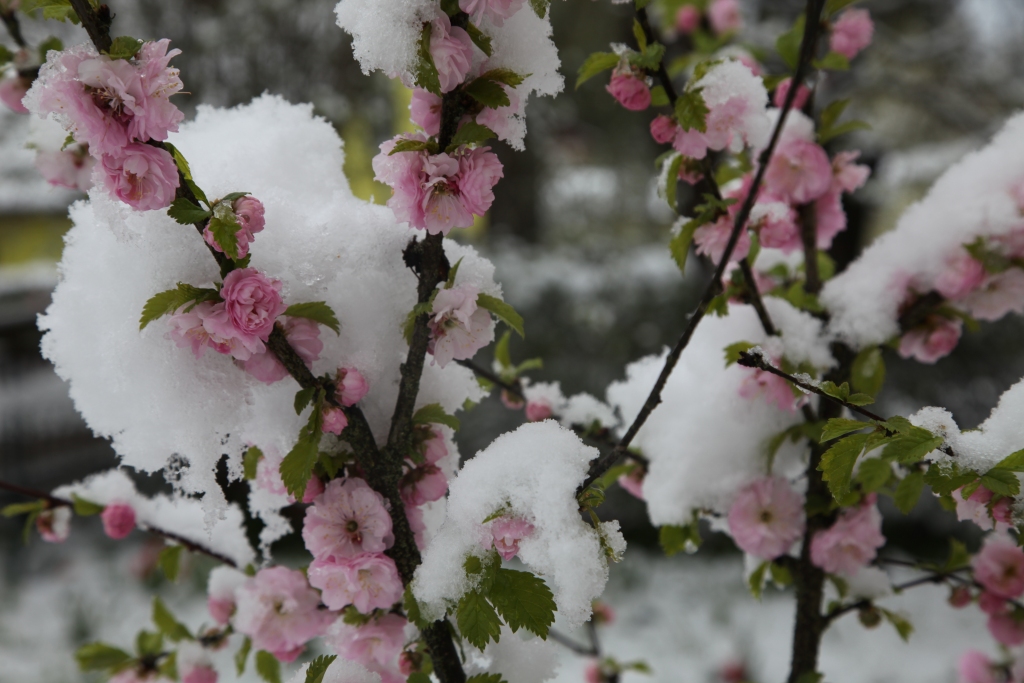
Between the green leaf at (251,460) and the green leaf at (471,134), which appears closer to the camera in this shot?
the green leaf at (471,134)

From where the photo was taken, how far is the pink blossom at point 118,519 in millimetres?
905

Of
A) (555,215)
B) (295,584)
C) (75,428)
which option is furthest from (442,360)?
(555,215)

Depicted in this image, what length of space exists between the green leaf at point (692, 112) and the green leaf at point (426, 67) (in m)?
0.31

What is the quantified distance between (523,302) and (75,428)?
271cm

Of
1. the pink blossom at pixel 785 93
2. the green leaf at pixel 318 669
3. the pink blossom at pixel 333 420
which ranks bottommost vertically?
the green leaf at pixel 318 669

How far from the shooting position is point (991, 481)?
1.64 feet

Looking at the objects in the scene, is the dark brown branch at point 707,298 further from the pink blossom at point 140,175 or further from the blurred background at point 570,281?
the blurred background at point 570,281

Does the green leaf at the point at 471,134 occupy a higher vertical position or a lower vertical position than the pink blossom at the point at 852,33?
lower

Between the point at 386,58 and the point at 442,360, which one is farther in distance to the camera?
the point at 442,360

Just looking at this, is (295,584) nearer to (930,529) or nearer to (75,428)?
(930,529)

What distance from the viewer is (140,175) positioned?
0.49 m

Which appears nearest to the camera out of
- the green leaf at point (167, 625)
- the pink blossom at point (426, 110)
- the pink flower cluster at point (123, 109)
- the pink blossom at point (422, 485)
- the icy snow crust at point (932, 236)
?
the pink flower cluster at point (123, 109)

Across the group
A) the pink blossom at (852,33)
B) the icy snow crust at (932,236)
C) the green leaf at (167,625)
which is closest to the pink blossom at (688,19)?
the pink blossom at (852,33)

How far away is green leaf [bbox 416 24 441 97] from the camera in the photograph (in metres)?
0.48
